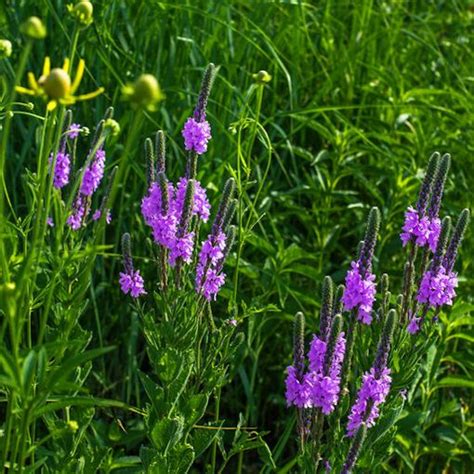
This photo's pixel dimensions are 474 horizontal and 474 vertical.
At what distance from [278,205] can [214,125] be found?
46 cm

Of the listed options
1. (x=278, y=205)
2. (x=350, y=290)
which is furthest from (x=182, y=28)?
(x=350, y=290)

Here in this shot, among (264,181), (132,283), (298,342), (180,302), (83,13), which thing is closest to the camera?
(83,13)

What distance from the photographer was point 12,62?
10.4ft

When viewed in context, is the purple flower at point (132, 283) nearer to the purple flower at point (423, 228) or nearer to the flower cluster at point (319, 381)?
the flower cluster at point (319, 381)

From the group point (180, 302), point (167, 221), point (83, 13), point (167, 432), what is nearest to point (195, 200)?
point (167, 221)

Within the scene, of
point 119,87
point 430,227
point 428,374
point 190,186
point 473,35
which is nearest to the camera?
point 190,186

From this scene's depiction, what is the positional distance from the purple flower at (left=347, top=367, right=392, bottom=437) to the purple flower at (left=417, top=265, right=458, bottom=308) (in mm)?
232

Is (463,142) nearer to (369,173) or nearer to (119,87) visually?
(369,173)

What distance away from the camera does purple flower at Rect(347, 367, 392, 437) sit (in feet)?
6.57

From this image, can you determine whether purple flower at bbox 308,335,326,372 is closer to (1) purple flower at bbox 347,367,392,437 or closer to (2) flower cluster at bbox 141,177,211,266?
(1) purple flower at bbox 347,367,392,437

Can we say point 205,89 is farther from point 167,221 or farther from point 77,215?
point 77,215

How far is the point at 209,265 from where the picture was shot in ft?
7.04

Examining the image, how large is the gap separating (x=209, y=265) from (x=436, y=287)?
1.58ft

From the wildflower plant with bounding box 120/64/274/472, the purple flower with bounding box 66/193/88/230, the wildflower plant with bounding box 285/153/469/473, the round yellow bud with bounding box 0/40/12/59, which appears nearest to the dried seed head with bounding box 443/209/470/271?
the wildflower plant with bounding box 285/153/469/473
